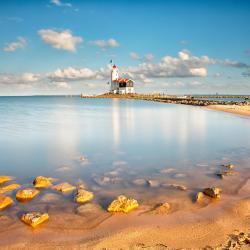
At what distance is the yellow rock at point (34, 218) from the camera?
697 centimetres

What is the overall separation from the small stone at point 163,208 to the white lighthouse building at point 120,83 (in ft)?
421

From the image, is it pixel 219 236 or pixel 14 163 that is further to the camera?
pixel 14 163

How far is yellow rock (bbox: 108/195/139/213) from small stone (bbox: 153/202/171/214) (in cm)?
58

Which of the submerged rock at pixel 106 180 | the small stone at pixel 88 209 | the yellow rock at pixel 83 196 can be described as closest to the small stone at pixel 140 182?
the submerged rock at pixel 106 180

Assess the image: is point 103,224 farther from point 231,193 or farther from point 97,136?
point 97,136

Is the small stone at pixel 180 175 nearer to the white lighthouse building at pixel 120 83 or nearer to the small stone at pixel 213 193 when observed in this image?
the small stone at pixel 213 193

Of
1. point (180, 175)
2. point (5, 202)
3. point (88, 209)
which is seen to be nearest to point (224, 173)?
point (180, 175)

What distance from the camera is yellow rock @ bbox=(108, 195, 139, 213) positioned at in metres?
7.73

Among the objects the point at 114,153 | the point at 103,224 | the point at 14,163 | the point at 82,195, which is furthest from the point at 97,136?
the point at 103,224

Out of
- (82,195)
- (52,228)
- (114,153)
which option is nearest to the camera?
(52,228)

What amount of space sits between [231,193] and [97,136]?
47.9 feet

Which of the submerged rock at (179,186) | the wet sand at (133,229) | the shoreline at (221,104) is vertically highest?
the shoreline at (221,104)

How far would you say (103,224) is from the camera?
23.2 feet

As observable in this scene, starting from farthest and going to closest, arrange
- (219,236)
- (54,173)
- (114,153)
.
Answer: (114,153) → (54,173) → (219,236)
